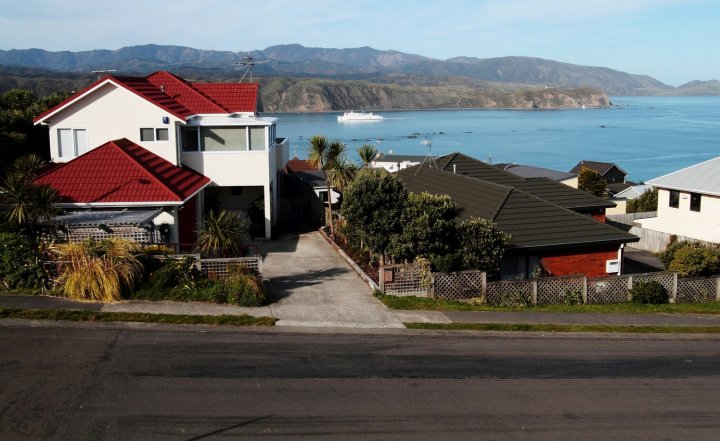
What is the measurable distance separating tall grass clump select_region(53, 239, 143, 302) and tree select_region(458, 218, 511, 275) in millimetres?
9442

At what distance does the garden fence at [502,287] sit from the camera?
67.8 ft

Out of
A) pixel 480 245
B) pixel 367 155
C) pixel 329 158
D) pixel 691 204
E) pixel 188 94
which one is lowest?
pixel 691 204

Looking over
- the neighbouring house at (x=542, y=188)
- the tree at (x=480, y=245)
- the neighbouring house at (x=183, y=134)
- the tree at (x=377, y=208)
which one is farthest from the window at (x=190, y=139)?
the tree at (x=480, y=245)

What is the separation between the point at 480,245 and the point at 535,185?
12.2 metres

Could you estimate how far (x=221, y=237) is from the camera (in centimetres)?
1989

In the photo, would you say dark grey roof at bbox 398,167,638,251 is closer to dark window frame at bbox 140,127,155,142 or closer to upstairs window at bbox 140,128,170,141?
upstairs window at bbox 140,128,170,141

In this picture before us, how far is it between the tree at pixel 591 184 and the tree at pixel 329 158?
2956cm

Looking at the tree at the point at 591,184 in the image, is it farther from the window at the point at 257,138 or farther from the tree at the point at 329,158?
the window at the point at 257,138

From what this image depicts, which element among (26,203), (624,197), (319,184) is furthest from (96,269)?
(624,197)

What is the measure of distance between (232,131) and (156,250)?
1166 cm

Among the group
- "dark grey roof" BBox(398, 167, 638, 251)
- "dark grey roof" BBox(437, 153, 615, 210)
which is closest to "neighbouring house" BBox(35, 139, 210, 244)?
"dark grey roof" BBox(398, 167, 638, 251)

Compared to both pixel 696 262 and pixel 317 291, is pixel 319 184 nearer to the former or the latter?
pixel 317 291

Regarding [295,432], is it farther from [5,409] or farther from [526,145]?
[526,145]

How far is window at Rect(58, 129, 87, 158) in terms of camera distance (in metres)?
27.8
